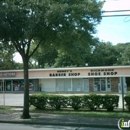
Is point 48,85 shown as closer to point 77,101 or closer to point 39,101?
point 39,101

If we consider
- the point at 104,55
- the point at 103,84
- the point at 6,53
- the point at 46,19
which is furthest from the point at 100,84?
the point at 46,19

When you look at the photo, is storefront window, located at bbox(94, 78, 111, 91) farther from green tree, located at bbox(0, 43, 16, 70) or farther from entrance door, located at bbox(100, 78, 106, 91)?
green tree, located at bbox(0, 43, 16, 70)

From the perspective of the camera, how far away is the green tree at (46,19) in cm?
1175

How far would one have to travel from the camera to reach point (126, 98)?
15812mm

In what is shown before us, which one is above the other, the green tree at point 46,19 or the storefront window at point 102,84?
the green tree at point 46,19

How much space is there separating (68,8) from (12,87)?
137ft

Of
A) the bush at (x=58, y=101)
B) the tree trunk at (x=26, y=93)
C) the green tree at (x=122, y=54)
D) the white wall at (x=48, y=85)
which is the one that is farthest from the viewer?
the green tree at (x=122, y=54)

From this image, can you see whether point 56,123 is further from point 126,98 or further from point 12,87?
point 12,87

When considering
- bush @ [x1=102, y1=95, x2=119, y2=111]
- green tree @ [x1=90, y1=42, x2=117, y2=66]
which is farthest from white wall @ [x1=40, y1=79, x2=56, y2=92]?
bush @ [x1=102, y1=95, x2=119, y2=111]

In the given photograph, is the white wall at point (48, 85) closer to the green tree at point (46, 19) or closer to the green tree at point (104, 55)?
the green tree at point (104, 55)

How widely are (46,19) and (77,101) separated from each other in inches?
276

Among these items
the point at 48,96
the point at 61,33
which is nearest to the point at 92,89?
the point at 48,96

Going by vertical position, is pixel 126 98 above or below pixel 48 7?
below

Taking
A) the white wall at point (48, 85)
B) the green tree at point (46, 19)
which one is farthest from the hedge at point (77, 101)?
the white wall at point (48, 85)
